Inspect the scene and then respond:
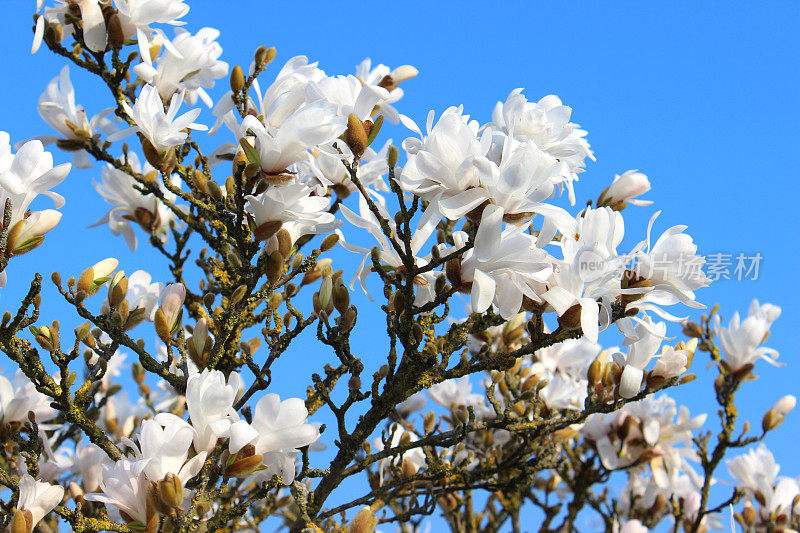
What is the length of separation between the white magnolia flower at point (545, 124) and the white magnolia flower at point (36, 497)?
135cm

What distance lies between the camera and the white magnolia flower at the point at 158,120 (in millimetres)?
1729

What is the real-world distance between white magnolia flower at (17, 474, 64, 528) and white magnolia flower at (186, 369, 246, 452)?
1.40 feet

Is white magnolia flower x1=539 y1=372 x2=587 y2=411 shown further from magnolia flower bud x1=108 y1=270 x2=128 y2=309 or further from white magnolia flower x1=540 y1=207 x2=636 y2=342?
magnolia flower bud x1=108 y1=270 x2=128 y2=309

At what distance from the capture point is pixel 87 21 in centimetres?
200

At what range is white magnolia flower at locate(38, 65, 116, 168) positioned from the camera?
82.6 inches

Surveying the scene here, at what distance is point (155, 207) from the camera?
2.52 metres

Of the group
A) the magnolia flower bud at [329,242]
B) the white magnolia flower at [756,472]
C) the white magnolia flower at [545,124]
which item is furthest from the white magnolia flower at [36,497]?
the white magnolia flower at [756,472]

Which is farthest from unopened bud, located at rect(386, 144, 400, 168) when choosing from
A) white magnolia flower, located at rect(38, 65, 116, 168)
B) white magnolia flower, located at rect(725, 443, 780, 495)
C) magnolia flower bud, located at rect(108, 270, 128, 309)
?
white magnolia flower, located at rect(725, 443, 780, 495)

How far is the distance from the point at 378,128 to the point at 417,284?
38cm

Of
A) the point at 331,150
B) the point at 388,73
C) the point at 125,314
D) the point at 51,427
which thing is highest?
the point at 388,73

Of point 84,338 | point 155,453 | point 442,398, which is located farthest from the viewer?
point 442,398

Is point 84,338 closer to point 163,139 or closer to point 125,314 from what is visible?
point 125,314

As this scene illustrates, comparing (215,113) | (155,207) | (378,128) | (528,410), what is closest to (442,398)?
(528,410)

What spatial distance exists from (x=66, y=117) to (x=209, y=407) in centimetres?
120
